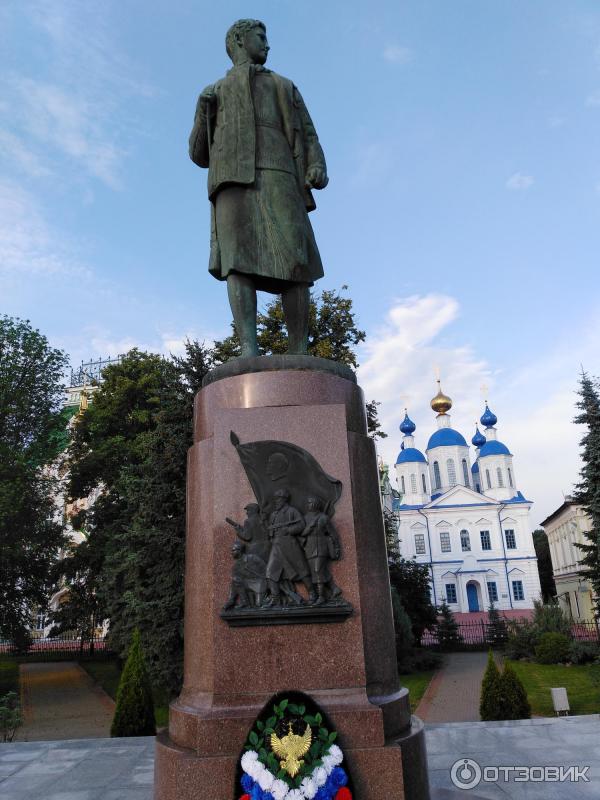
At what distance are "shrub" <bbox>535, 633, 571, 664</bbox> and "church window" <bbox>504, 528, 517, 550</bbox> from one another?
3546 cm

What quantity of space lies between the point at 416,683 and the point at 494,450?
146 feet

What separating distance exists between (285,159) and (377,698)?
4.27 meters

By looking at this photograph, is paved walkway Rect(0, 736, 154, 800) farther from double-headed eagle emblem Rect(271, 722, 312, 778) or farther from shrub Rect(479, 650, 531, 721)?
shrub Rect(479, 650, 531, 721)

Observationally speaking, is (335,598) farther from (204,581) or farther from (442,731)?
(442,731)

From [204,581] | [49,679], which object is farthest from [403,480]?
[204,581]

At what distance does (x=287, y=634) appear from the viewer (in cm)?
376

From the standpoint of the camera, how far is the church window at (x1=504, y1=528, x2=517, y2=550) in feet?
176

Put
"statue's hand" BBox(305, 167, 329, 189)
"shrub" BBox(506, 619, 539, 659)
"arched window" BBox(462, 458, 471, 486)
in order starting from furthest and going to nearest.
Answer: "arched window" BBox(462, 458, 471, 486) < "shrub" BBox(506, 619, 539, 659) < "statue's hand" BBox(305, 167, 329, 189)

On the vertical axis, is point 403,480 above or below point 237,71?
above

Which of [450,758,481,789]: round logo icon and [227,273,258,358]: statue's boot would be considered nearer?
[227,273,258,358]: statue's boot

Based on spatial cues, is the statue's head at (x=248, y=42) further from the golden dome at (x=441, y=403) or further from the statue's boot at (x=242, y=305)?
the golden dome at (x=441, y=403)

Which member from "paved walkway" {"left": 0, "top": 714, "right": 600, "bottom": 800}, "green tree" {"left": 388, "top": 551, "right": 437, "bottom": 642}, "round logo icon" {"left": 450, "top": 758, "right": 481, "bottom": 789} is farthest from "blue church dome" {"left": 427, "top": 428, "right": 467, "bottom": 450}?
"round logo icon" {"left": 450, "top": 758, "right": 481, "bottom": 789}

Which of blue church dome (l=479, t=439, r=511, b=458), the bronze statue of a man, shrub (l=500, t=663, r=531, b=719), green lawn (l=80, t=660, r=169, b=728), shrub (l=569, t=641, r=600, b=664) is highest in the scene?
blue church dome (l=479, t=439, r=511, b=458)

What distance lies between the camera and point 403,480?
61500mm
